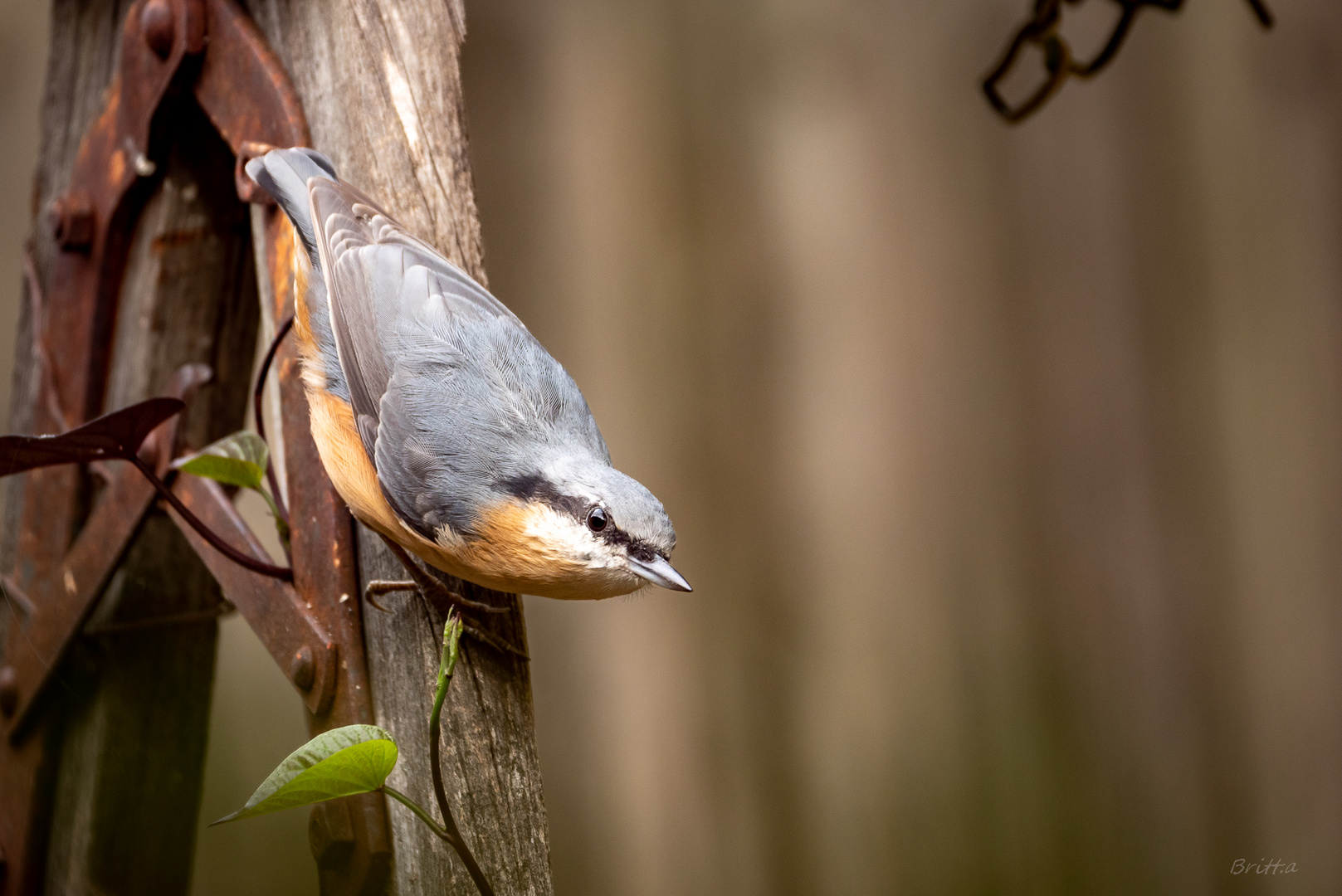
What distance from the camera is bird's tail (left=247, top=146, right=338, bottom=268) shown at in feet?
2.55

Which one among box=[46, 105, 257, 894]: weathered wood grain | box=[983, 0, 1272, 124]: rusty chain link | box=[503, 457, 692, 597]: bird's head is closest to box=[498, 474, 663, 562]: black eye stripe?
box=[503, 457, 692, 597]: bird's head

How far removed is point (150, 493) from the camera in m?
0.85

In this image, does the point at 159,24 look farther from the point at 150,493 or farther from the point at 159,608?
the point at 159,608

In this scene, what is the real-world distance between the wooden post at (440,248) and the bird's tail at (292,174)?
0.06 metres

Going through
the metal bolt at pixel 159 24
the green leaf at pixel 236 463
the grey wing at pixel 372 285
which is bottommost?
the green leaf at pixel 236 463

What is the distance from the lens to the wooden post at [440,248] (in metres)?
0.66

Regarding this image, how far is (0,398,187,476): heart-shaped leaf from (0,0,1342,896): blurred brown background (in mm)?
986

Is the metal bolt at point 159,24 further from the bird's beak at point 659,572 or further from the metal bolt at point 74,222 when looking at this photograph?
the bird's beak at point 659,572

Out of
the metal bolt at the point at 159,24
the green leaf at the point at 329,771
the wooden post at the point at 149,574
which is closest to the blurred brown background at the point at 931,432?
the wooden post at the point at 149,574

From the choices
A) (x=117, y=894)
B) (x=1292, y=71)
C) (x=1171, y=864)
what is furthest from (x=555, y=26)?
(x=1171, y=864)

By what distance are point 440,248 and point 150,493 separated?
35cm

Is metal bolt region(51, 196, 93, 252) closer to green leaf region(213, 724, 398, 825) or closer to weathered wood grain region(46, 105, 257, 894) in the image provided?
weathered wood grain region(46, 105, 257, 894)

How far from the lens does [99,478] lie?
956 mm

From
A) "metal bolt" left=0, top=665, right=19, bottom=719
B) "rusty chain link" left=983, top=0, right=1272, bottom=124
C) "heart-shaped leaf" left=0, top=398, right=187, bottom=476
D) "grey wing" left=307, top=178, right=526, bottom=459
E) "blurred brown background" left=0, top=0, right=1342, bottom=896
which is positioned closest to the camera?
"heart-shaped leaf" left=0, top=398, right=187, bottom=476
